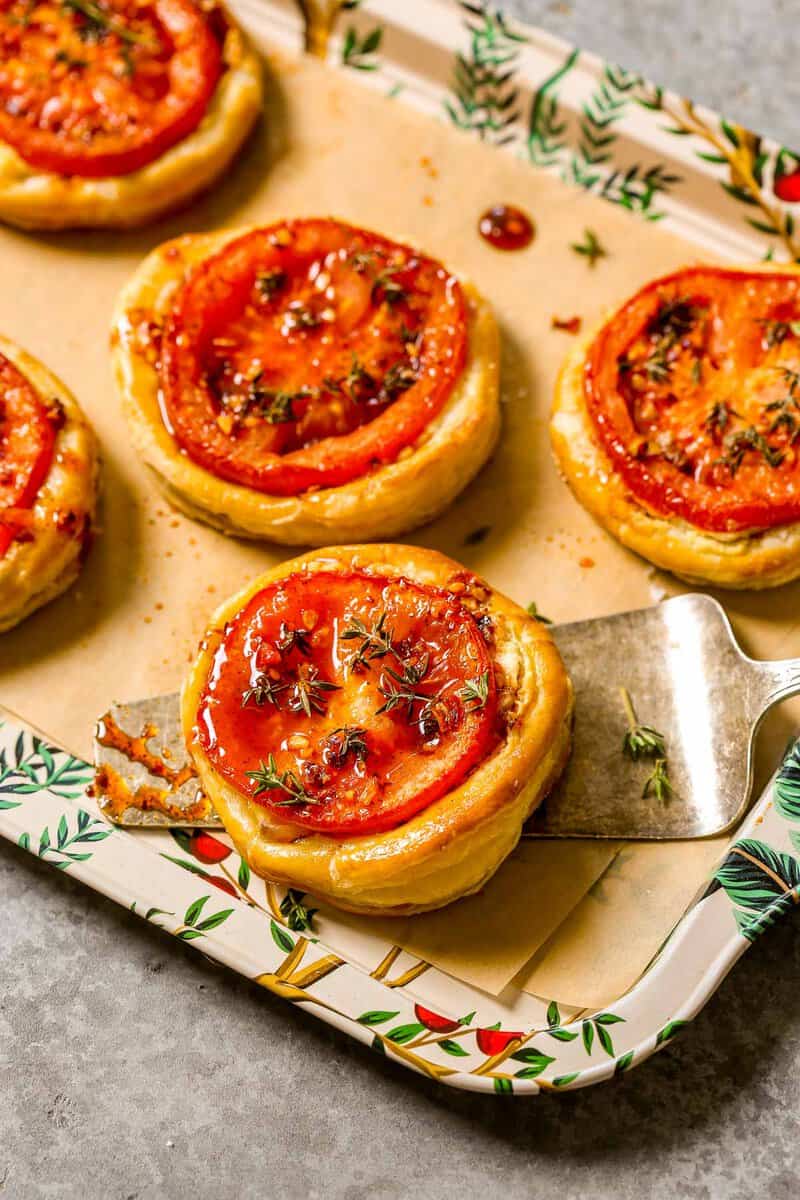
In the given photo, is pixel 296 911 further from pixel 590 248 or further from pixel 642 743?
pixel 590 248

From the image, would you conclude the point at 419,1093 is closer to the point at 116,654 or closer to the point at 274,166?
Result: the point at 116,654

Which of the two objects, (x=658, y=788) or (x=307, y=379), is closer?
(x=658, y=788)

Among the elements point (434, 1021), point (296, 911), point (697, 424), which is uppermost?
point (697, 424)

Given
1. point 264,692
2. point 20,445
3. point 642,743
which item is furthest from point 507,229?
point 264,692

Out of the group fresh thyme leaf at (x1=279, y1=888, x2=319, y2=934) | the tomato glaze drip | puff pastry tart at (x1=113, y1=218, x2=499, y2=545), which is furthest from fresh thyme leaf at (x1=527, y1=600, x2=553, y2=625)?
the tomato glaze drip

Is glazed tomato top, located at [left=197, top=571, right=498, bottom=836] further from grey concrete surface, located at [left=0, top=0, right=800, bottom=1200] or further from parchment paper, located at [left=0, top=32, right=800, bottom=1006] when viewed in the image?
grey concrete surface, located at [left=0, top=0, right=800, bottom=1200]

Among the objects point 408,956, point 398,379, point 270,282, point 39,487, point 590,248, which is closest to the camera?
point 408,956

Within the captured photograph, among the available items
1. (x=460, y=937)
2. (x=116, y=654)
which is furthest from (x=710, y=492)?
(x=116, y=654)
